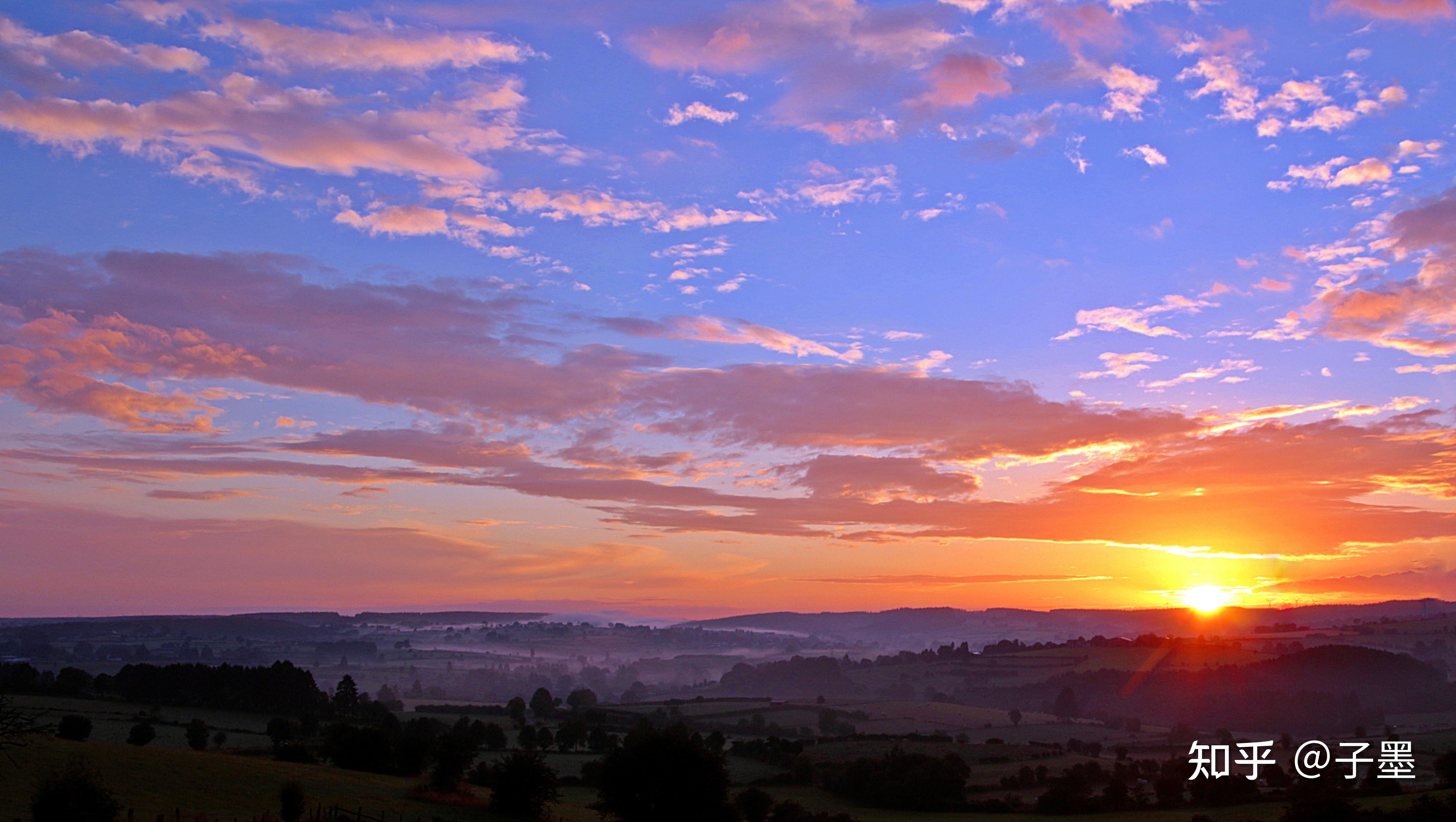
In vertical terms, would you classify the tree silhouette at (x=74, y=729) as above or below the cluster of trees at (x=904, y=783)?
above

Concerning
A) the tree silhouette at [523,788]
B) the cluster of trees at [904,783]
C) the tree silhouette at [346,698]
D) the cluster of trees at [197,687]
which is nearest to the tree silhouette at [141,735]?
the cluster of trees at [197,687]

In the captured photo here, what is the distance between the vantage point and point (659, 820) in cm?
5959

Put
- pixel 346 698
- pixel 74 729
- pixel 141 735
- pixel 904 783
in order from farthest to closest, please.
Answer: pixel 346 698, pixel 141 735, pixel 74 729, pixel 904 783

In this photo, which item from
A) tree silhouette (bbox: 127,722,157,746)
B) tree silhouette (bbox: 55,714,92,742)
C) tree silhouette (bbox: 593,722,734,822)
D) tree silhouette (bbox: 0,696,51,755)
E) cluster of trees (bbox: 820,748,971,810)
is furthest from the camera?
tree silhouette (bbox: 127,722,157,746)

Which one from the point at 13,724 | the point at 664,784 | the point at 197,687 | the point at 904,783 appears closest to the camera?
the point at 13,724

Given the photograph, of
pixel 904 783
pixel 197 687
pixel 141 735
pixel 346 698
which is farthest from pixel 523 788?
pixel 346 698

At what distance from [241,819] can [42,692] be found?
10485cm

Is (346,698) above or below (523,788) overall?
below

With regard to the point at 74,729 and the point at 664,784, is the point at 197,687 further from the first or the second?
the point at 664,784

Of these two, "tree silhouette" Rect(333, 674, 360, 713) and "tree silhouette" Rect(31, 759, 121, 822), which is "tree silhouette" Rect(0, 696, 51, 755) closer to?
"tree silhouette" Rect(31, 759, 121, 822)

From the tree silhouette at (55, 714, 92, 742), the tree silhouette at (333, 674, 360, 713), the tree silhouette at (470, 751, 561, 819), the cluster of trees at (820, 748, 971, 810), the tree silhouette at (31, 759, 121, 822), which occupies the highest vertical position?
the tree silhouette at (31, 759, 121, 822)

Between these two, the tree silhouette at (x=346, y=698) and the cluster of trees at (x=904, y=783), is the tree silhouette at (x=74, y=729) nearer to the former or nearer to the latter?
the tree silhouette at (x=346, y=698)

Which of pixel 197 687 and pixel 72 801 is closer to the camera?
pixel 72 801

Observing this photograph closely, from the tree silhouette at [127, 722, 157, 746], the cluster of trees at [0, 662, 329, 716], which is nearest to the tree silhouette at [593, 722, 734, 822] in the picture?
the tree silhouette at [127, 722, 157, 746]
